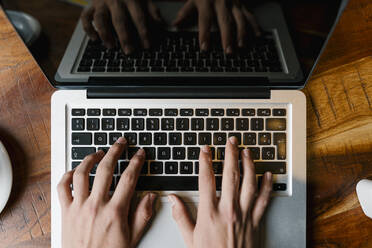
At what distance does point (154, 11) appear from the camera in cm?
50

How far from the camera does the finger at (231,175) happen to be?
23.7 inches

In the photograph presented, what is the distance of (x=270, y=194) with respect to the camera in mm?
611

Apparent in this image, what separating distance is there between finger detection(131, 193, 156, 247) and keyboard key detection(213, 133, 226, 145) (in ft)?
0.57

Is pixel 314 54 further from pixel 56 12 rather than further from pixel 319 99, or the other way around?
pixel 56 12

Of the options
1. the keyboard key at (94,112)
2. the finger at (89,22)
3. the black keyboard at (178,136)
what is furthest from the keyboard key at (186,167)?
the finger at (89,22)

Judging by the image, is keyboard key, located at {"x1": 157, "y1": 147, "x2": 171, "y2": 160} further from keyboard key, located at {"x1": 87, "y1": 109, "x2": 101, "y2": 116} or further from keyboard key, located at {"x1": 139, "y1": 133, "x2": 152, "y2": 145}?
keyboard key, located at {"x1": 87, "y1": 109, "x2": 101, "y2": 116}

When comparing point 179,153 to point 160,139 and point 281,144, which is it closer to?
point 160,139

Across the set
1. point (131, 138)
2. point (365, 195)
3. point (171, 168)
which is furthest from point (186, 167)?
point (365, 195)

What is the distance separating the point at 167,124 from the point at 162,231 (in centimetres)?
23

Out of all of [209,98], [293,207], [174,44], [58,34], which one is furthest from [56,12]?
[293,207]

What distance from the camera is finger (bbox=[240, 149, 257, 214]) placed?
0.60m

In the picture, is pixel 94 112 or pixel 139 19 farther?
pixel 94 112

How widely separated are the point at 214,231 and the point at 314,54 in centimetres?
42

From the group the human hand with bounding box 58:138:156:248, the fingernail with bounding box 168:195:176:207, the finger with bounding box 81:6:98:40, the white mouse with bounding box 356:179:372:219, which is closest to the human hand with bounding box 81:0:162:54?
the finger with bounding box 81:6:98:40
